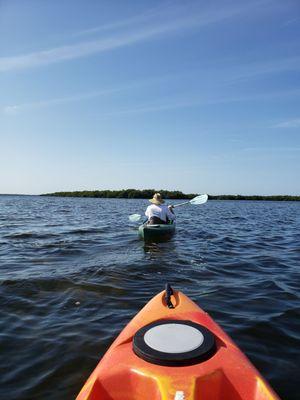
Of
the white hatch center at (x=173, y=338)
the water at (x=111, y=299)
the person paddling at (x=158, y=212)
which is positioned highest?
the person paddling at (x=158, y=212)

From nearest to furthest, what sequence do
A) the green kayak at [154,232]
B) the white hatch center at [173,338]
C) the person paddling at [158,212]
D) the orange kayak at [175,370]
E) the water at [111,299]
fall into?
the orange kayak at [175,370], the white hatch center at [173,338], the water at [111,299], the green kayak at [154,232], the person paddling at [158,212]

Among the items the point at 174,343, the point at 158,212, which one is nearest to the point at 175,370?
the point at 174,343

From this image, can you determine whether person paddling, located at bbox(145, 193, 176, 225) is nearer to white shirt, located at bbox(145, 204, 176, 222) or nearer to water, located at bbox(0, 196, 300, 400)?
white shirt, located at bbox(145, 204, 176, 222)

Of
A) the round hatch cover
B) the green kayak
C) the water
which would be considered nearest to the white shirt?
the green kayak

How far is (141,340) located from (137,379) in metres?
0.44

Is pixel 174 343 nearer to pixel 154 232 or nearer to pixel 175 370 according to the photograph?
pixel 175 370

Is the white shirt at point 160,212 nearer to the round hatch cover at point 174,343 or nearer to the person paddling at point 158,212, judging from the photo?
the person paddling at point 158,212

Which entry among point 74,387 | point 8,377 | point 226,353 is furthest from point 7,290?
point 226,353

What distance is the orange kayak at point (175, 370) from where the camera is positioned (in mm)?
2760

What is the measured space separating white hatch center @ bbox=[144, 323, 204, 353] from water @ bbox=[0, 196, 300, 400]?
103cm

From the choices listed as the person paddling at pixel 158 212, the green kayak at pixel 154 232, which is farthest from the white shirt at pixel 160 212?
the green kayak at pixel 154 232

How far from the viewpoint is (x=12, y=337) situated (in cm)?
481

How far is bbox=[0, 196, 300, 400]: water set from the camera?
4066mm

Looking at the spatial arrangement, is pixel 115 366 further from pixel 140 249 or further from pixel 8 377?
pixel 140 249
